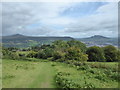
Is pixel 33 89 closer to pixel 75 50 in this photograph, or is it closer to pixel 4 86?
pixel 4 86

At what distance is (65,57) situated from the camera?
21.7m

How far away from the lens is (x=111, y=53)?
24.2 meters

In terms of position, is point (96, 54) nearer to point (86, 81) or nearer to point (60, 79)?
point (86, 81)

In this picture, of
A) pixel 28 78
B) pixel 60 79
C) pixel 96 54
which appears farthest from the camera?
pixel 96 54

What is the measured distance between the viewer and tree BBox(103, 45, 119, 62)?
2345cm

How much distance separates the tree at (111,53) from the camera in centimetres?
2345

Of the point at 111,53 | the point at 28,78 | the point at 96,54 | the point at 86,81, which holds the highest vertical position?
the point at 86,81

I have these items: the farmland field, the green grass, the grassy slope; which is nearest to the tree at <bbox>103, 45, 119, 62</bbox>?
the farmland field

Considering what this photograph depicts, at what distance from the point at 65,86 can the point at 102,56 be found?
1879 centimetres

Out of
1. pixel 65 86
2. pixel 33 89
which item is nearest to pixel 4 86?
pixel 33 89

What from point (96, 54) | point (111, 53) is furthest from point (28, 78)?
point (111, 53)

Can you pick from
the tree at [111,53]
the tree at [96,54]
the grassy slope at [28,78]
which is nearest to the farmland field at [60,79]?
the grassy slope at [28,78]

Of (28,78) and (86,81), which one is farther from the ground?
(86,81)

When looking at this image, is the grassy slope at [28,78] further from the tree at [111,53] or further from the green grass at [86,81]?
the tree at [111,53]
